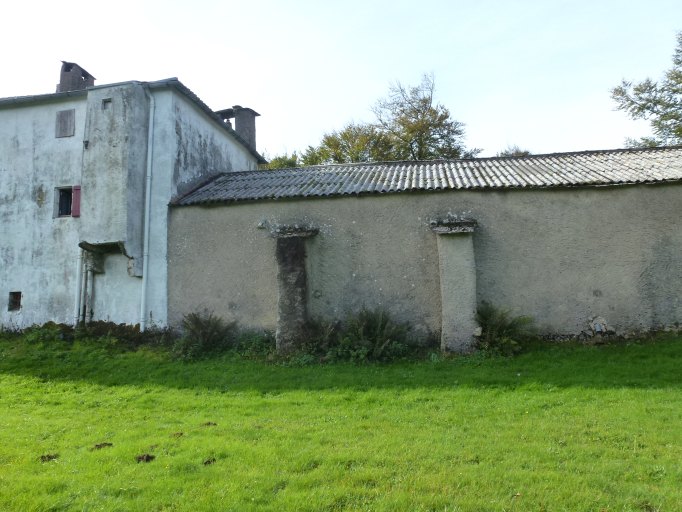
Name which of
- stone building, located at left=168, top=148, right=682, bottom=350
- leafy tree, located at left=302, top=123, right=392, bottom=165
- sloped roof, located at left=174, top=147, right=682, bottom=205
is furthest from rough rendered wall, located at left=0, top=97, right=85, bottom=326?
leafy tree, located at left=302, top=123, right=392, bottom=165

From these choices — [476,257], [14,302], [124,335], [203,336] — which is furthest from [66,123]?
[476,257]

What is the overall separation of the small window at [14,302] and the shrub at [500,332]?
12452 mm

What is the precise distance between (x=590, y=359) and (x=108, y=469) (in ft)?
28.9

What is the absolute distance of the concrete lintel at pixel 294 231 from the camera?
494 inches

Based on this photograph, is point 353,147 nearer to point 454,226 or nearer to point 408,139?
point 408,139

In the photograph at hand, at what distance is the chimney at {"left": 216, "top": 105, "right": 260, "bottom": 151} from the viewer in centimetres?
2000

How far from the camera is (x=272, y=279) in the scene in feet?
43.1

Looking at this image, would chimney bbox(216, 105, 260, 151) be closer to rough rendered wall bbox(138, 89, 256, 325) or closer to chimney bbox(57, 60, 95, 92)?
rough rendered wall bbox(138, 89, 256, 325)

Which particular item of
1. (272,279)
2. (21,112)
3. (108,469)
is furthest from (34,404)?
(21,112)

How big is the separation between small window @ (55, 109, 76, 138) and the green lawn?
279 inches

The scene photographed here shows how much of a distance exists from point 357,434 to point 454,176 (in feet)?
29.0

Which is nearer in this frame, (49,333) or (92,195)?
(49,333)

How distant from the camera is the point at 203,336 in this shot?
40.9 ft

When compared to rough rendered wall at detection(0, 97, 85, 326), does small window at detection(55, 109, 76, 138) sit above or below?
above
